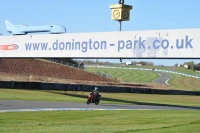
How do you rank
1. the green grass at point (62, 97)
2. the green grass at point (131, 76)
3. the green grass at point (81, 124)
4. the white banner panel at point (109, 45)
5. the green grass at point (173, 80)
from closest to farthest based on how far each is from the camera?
1. the green grass at point (81, 124)
2. the white banner panel at point (109, 45)
3. the green grass at point (62, 97)
4. the green grass at point (173, 80)
5. the green grass at point (131, 76)

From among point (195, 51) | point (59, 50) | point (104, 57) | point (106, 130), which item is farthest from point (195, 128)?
point (59, 50)

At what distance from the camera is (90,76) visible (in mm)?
81188

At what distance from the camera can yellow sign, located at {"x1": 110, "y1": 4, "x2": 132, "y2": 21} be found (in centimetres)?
2800

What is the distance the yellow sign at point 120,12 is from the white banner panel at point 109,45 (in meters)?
1.58

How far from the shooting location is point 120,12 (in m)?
28.0

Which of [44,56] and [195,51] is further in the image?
[44,56]

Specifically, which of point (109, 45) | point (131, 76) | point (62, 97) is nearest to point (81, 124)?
point (109, 45)

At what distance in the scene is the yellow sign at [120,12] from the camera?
2800cm

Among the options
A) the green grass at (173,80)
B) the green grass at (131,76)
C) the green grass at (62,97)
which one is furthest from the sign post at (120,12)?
the green grass at (131,76)

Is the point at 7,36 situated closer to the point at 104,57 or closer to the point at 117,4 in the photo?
the point at 104,57

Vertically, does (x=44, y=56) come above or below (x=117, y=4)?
below

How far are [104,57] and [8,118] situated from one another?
14592mm

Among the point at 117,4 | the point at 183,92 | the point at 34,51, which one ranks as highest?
the point at 117,4

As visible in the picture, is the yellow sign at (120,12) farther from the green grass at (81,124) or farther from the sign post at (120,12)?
the green grass at (81,124)
